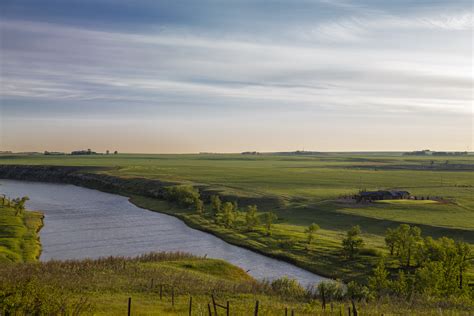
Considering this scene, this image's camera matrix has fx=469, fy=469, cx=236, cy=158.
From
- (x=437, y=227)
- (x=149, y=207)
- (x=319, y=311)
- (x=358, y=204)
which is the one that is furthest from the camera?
(x=149, y=207)

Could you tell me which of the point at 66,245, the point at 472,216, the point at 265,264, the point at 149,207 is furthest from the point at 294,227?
the point at 149,207

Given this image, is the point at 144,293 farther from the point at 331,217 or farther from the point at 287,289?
the point at 331,217

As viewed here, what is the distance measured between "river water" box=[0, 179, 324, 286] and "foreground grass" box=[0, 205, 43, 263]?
1694 mm

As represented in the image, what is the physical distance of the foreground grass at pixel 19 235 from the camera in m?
66.6

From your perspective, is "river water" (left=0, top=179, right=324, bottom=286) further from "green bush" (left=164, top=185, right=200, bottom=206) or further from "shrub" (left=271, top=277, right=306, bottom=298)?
"shrub" (left=271, top=277, right=306, bottom=298)

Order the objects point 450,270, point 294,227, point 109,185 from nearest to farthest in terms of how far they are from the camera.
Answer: point 450,270
point 294,227
point 109,185

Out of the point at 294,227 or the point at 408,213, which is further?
the point at 408,213

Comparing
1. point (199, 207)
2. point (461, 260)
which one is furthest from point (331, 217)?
point (461, 260)

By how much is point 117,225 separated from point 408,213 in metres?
60.8

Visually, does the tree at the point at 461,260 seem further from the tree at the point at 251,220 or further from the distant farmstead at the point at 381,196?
the distant farmstead at the point at 381,196

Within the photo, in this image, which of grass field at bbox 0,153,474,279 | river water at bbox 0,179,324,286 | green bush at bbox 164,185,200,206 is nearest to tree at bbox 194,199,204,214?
grass field at bbox 0,153,474,279

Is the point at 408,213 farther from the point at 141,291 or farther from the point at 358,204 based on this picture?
the point at 141,291

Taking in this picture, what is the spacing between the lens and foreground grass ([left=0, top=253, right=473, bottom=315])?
31.1 metres

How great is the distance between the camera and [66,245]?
77250 millimetres
